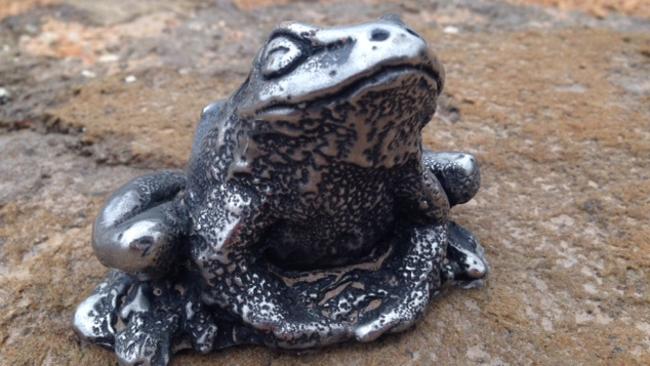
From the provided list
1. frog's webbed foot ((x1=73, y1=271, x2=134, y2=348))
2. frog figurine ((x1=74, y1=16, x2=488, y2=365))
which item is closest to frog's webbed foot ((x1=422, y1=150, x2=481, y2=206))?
frog figurine ((x1=74, y1=16, x2=488, y2=365))

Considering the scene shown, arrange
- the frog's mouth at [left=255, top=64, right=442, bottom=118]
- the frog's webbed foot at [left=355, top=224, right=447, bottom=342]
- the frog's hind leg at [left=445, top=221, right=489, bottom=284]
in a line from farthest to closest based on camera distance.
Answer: the frog's hind leg at [left=445, top=221, right=489, bottom=284], the frog's webbed foot at [left=355, top=224, right=447, bottom=342], the frog's mouth at [left=255, top=64, right=442, bottom=118]

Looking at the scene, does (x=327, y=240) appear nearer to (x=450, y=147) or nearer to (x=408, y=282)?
(x=408, y=282)

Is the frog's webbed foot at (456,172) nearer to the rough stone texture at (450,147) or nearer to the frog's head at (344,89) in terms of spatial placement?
the rough stone texture at (450,147)

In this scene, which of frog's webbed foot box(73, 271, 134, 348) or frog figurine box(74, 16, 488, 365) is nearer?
frog figurine box(74, 16, 488, 365)

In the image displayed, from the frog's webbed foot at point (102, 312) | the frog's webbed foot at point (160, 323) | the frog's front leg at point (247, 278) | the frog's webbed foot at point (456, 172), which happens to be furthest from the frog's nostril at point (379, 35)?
the frog's webbed foot at point (102, 312)

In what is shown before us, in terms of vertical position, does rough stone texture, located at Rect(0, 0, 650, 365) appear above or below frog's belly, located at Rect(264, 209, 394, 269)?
below

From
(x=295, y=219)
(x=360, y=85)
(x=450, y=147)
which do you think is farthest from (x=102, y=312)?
(x=450, y=147)

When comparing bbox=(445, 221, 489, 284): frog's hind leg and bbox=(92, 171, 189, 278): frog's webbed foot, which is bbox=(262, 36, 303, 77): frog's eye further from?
bbox=(445, 221, 489, 284): frog's hind leg
